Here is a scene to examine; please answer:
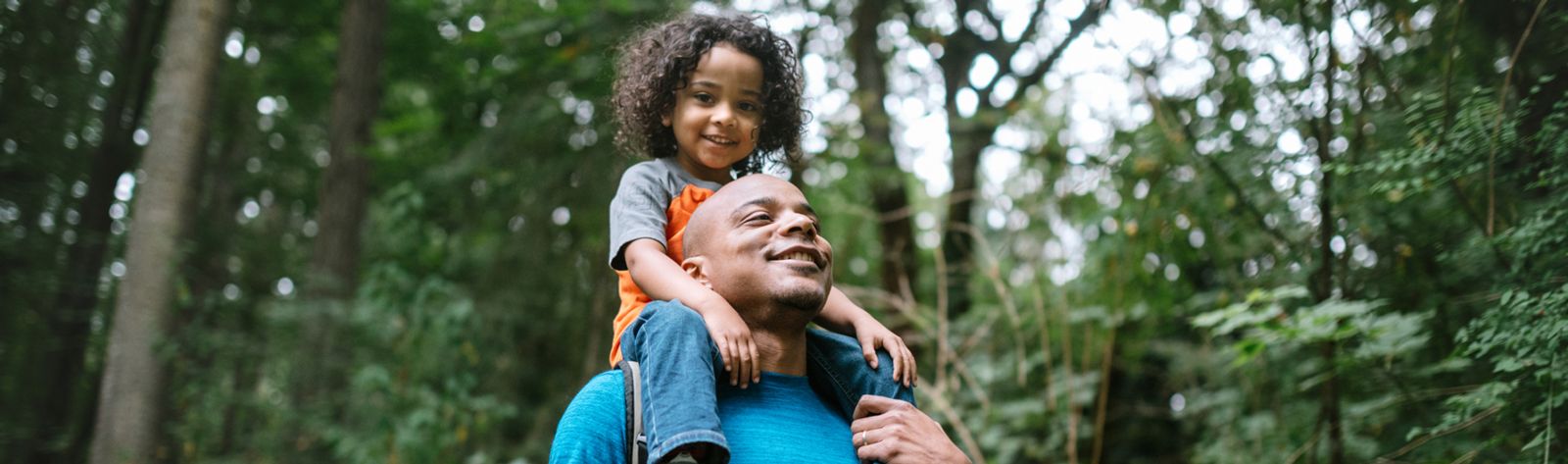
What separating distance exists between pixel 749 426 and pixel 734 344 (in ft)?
0.61

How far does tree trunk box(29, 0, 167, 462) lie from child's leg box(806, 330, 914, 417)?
9.78m

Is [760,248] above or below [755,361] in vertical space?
above

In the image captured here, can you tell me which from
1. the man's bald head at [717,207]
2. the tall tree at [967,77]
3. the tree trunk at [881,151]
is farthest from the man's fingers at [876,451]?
the tall tree at [967,77]

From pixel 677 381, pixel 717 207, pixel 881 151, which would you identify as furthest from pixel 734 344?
pixel 881 151

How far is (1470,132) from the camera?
316cm

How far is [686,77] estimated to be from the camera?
265 centimetres

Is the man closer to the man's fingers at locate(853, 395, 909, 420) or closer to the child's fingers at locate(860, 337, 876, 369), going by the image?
the man's fingers at locate(853, 395, 909, 420)

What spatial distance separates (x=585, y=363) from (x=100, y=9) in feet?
23.0

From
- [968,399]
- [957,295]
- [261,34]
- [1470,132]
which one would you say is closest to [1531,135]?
[1470,132]

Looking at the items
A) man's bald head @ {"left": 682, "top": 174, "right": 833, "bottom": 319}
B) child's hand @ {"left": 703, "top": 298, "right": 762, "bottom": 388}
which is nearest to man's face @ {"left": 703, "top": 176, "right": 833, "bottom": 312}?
man's bald head @ {"left": 682, "top": 174, "right": 833, "bottom": 319}

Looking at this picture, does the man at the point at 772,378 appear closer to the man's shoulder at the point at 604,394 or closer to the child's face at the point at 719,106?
the man's shoulder at the point at 604,394

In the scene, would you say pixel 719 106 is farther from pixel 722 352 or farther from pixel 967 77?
pixel 967 77

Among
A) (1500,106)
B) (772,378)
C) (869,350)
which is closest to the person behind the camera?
(772,378)

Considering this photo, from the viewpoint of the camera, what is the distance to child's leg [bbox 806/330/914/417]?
7.80 feet
